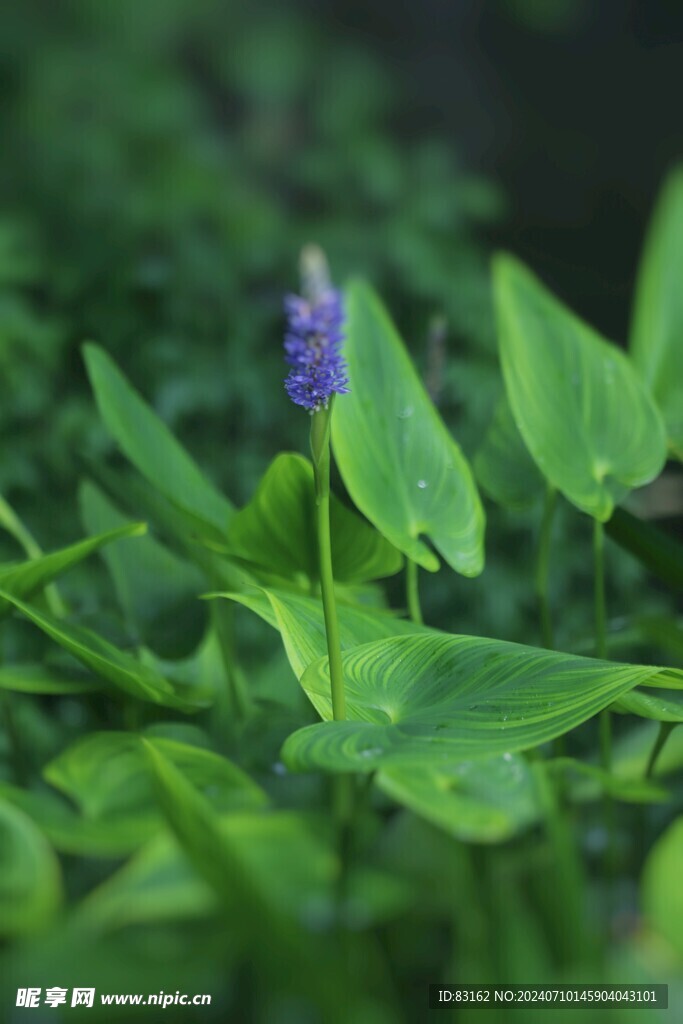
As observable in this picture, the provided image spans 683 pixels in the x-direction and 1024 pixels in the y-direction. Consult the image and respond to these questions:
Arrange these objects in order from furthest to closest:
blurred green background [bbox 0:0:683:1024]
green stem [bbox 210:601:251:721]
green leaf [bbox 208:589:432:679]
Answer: blurred green background [bbox 0:0:683:1024]
green stem [bbox 210:601:251:721]
green leaf [bbox 208:589:432:679]

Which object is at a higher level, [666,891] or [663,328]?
[663,328]

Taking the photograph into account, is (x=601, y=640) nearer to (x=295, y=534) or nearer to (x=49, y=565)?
(x=295, y=534)

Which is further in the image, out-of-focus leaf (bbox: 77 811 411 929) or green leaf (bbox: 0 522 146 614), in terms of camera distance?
green leaf (bbox: 0 522 146 614)

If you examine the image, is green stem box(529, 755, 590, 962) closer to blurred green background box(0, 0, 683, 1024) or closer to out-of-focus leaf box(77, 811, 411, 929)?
out-of-focus leaf box(77, 811, 411, 929)

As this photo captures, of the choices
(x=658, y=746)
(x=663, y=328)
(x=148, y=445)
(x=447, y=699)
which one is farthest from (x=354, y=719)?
(x=663, y=328)

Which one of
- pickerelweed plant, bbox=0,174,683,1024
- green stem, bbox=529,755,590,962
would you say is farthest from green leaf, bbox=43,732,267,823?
green stem, bbox=529,755,590,962

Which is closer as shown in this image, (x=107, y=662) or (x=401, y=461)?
(x=107, y=662)
